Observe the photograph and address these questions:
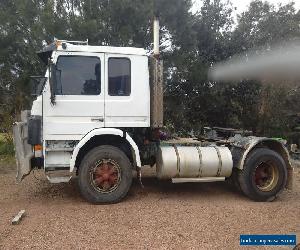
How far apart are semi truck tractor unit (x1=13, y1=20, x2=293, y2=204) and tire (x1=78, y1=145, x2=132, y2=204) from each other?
0.06ft

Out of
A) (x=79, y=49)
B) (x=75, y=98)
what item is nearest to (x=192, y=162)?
(x=75, y=98)

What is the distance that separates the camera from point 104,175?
22.7ft

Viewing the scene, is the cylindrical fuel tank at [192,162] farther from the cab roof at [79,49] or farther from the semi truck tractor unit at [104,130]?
the cab roof at [79,49]

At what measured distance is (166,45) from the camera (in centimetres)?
1305

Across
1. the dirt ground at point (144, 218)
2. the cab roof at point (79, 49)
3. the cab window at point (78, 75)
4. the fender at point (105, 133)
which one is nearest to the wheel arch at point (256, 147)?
the dirt ground at point (144, 218)

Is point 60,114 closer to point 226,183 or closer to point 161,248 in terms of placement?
point 161,248

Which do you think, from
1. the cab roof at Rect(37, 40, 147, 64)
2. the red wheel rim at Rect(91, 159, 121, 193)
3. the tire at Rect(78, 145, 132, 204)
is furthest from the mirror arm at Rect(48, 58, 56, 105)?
the red wheel rim at Rect(91, 159, 121, 193)

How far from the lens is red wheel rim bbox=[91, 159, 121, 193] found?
691 cm

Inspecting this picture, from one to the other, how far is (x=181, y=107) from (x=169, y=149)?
6667mm

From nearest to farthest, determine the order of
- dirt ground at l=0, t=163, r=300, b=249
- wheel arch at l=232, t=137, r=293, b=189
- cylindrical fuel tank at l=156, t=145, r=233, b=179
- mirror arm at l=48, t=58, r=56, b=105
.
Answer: dirt ground at l=0, t=163, r=300, b=249 → mirror arm at l=48, t=58, r=56, b=105 → cylindrical fuel tank at l=156, t=145, r=233, b=179 → wheel arch at l=232, t=137, r=293, b=189

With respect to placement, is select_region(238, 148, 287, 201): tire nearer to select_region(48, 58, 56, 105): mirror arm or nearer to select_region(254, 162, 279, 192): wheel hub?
select_region(254, 162, 279, 192): wheel hub

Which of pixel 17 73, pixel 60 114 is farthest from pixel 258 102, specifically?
pixel 60 114

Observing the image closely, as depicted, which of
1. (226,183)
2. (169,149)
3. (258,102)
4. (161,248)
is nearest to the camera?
(161,248)

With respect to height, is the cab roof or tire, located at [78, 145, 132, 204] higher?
the cab roof
